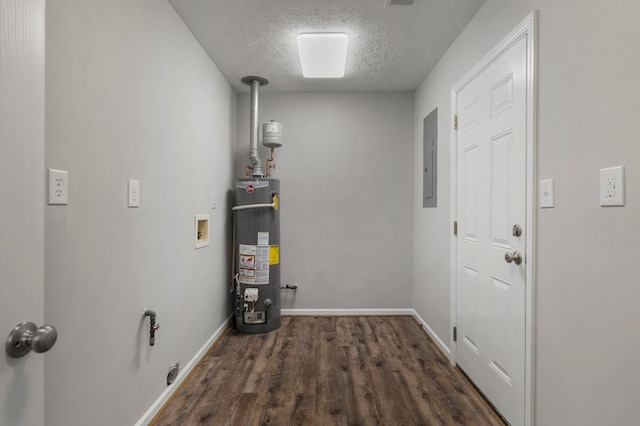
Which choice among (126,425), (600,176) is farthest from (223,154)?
(600,176)

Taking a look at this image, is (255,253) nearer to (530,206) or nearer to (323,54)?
(323,54)

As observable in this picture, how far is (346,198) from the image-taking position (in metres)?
3.70

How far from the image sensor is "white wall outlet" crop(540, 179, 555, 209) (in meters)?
1.46

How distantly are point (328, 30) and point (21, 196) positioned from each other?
2295 millimetres

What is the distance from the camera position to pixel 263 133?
135 inches

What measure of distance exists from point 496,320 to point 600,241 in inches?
35.4

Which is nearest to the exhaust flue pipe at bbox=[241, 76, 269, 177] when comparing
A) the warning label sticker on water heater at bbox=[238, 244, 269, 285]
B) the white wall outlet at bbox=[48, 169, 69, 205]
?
the warning label sticker on water heater at bbox=[238, 244, 269, 285]

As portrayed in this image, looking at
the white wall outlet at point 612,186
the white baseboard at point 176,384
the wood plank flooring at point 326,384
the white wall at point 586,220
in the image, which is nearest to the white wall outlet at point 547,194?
the white wall at point 586,220

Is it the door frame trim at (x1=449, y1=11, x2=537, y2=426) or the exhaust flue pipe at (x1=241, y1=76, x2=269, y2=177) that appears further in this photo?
the exhaust flue pipe at (x1=241, y1=76, x2=269, y2=177)

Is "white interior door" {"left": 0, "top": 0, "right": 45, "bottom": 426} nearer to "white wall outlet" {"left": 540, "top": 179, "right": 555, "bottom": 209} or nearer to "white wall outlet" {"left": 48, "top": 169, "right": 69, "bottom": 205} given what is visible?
"white wall outlet" {"left": 48, "top": 169, "right": 69, "bottom": 205}

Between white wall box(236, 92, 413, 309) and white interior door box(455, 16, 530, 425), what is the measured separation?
4.03 ft

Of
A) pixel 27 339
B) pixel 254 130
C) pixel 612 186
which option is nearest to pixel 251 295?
pixel 254 130

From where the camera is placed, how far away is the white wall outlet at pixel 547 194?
146 cm

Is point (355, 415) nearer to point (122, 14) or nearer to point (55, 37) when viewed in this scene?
point (55, 37)
